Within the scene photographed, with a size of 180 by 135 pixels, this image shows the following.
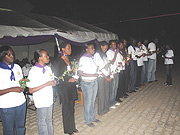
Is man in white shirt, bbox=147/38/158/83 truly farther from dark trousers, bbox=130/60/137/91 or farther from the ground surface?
the ground surface

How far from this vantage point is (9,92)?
239cm

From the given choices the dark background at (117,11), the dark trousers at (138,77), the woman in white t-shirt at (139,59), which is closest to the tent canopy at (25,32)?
the woman in white t-shirt at (139,59)

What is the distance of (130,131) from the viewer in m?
3.57

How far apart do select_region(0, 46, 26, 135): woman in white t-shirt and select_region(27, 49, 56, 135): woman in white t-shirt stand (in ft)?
0.80

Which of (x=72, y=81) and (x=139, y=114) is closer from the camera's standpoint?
(x=72, y=81)

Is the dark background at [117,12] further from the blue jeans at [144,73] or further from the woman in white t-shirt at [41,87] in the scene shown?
the woman in white t-shirt at [41,87]

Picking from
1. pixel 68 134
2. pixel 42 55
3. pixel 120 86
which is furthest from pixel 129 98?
pixel 42 55

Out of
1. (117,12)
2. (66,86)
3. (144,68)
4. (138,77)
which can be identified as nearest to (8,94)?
(66,86)

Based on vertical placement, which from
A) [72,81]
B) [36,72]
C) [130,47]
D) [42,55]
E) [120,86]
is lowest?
[120,86]

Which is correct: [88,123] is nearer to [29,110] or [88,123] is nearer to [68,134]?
[68,134]

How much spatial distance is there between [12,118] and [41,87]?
2.47 ft

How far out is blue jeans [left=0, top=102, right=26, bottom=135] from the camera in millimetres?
2416

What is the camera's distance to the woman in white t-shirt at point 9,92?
2.37 meters

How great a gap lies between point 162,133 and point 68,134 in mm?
2330
